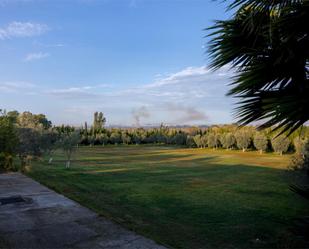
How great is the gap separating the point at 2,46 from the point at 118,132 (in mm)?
41078

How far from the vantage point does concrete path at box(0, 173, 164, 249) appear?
505cm

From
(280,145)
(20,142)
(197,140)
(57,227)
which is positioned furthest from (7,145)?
(197,140)

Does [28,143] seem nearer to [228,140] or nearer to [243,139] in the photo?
[243,139]

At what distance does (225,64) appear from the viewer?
11.6 ft

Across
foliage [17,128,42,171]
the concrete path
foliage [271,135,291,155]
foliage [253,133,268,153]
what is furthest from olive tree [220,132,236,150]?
the concrete path

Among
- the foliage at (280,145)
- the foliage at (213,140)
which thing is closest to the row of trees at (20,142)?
the foliage at (280,145)

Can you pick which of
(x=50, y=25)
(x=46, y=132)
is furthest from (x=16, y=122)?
(x=50, y=25)

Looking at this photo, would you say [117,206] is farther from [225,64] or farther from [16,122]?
[16,122]

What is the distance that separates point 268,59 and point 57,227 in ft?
15.6

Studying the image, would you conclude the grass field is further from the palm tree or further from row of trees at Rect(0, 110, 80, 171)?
row of trees at Rect(0, 110, 80, 171)

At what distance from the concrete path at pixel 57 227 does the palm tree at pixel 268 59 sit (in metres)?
2.89

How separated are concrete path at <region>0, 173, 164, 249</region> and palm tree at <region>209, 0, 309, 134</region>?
289cm

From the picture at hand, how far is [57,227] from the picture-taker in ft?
19.4

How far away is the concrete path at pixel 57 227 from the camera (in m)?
5.05
